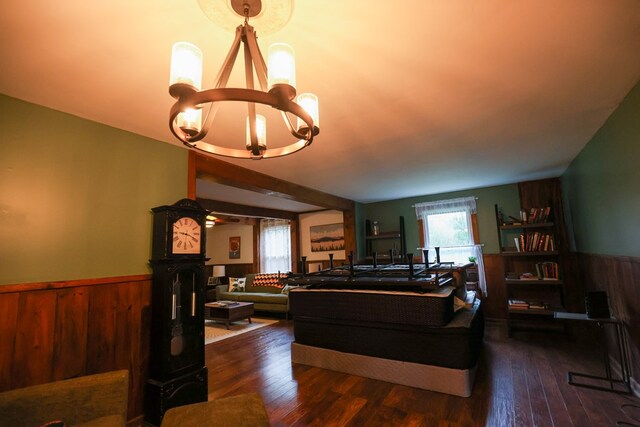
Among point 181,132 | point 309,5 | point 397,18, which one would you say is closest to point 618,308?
point 397,18

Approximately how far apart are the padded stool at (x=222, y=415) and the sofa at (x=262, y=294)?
437cm

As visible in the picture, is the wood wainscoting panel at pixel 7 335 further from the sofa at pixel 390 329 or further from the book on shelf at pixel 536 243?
the book on shelf at pixel 536 243

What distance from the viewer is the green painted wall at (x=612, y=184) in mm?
2168

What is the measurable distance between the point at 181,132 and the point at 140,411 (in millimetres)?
2376

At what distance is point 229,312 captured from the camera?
205 inches

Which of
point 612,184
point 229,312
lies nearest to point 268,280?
point 229,312

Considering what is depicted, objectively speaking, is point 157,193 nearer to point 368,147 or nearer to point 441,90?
point 368,147

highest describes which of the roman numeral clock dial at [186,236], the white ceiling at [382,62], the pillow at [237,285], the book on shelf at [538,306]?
the white ceiling at [382,62]

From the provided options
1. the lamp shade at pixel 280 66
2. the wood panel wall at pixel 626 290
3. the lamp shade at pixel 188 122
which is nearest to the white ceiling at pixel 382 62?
the lamp shade at pixel 280 66

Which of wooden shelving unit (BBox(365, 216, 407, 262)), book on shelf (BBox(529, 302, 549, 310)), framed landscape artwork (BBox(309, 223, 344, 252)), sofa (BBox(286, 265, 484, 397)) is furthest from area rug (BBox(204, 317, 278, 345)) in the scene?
book on shelf (BBox(529, 302, 549, 310))

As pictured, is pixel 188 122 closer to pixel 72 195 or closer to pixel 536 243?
pixel 72 195

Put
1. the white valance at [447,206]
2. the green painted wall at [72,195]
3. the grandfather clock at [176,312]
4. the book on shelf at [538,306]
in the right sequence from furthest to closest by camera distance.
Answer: the white valance at [447,206]
the book on shelf at [538,306]
the grandfather clock at [176,312]
the green painted wall at [72,195]

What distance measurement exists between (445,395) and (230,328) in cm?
388

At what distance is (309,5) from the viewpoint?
126 centimetres
